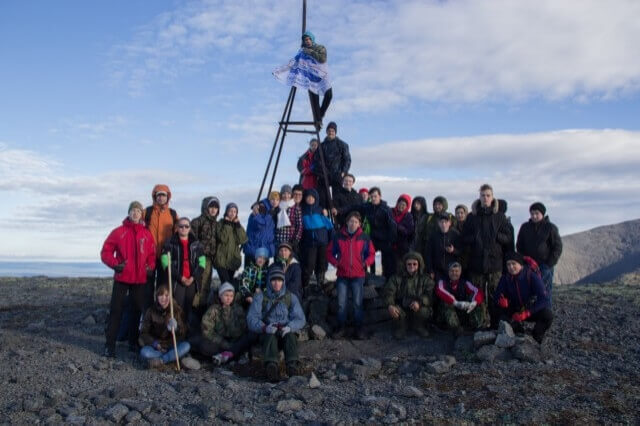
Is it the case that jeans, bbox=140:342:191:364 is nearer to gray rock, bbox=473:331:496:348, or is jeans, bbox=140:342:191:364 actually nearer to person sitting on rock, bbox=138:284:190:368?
person sitting on rock, bbox=138:284:190:368

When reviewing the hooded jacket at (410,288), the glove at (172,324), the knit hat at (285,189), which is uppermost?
the knit hat at (285,189)

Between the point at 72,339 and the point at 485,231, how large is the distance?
747 cm

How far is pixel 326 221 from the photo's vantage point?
35.8ft

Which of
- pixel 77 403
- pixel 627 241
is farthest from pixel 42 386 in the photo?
pixel 627 241

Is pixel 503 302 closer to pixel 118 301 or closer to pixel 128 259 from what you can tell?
pixel 128 259

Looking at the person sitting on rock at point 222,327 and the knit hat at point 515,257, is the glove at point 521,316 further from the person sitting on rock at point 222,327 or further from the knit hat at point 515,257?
the person sitting on rock at point 222,327

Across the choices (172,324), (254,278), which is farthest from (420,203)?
(172,324)

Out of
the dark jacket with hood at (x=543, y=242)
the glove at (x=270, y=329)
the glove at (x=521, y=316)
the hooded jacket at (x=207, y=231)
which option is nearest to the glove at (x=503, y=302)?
the glove at (x=521, y=316)

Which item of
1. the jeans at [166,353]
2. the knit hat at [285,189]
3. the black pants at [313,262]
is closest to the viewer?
the jeans at [166,353]

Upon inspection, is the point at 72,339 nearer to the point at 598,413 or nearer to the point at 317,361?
the point at 317,361

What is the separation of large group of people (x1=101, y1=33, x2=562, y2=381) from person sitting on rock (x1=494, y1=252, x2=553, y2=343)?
19mm

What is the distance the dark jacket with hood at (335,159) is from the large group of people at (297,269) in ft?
4.95

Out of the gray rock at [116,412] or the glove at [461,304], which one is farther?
the glove at [461,304]

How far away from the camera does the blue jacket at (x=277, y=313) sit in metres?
8.54
